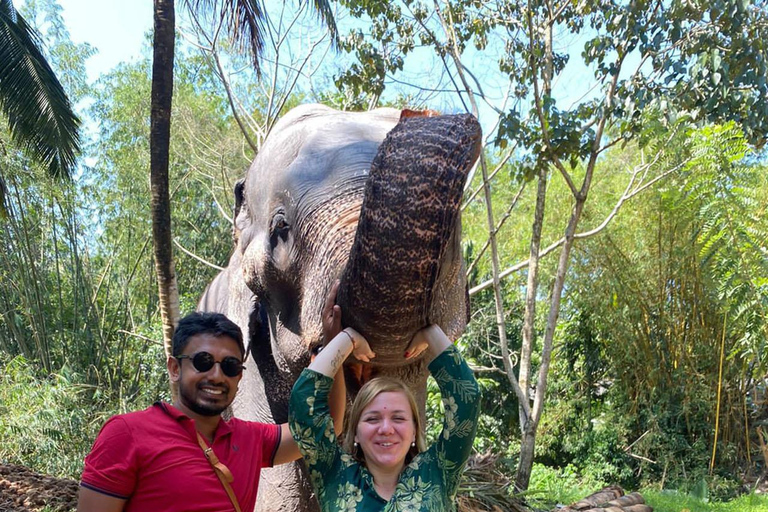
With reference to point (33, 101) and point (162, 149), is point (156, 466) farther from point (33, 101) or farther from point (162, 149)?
A: point (33, 101)

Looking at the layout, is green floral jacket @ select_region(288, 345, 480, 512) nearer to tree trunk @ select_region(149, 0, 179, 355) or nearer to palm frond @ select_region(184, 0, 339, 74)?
tree trunk @ select_region(149, 0, 179, 355)

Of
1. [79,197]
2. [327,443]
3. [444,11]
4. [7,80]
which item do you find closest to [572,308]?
[444,11]

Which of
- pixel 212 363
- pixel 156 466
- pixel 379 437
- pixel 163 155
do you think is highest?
pixel 163 155

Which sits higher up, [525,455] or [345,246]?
[345,246]

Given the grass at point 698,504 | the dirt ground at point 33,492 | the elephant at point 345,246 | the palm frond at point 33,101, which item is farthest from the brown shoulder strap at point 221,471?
the palm frond at point 33,101

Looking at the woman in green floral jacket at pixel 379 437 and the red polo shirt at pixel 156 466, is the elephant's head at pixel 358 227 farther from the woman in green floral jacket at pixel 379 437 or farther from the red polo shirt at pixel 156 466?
the red polo shirt at pixel 156 466

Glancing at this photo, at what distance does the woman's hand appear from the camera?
206 cm

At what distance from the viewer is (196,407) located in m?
1.96

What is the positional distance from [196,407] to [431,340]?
62cm

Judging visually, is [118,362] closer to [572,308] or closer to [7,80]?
[7,80]

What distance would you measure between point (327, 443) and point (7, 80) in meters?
7.86

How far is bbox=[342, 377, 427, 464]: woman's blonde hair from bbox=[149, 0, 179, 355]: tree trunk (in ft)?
9.01

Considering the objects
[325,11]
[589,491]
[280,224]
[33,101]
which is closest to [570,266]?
[589,491]

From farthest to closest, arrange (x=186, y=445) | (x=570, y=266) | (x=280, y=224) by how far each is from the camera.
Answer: (x=570, y=266) < (x=280, y=224) < (x=186, y=445)
